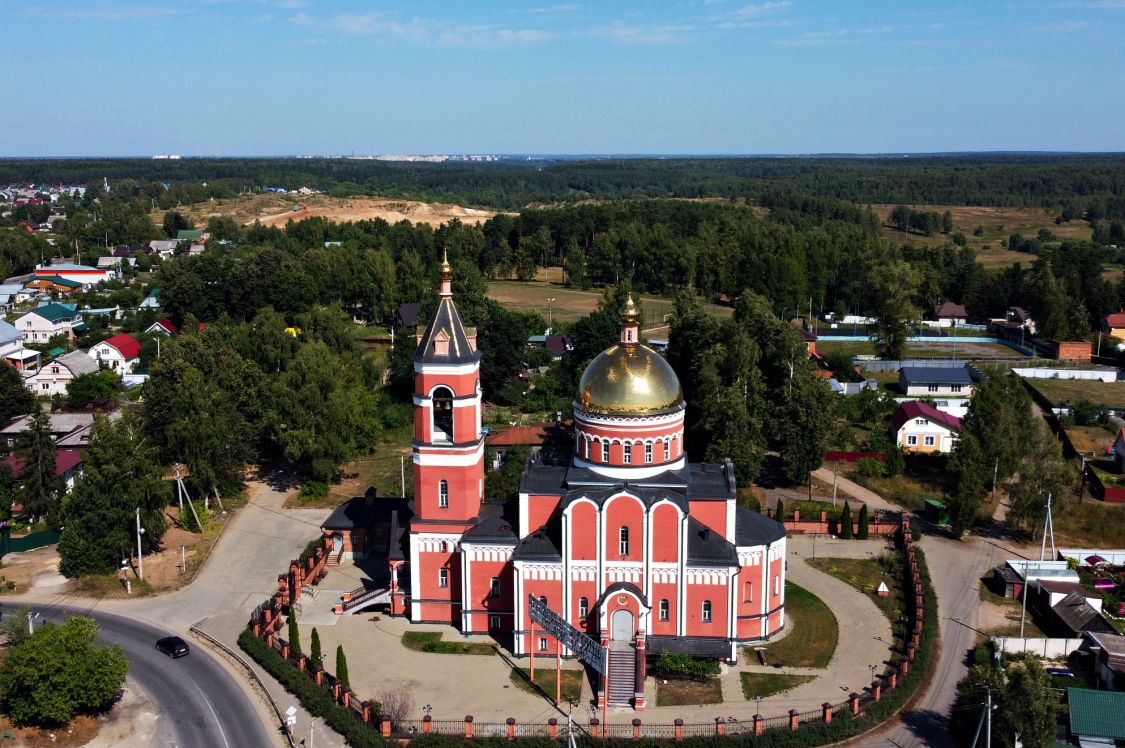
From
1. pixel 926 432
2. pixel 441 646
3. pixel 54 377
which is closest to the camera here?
pixel 441 646

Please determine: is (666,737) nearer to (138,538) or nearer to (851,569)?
(851,569)

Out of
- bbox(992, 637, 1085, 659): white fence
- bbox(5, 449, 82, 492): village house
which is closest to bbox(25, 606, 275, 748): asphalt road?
bbox(5, 449, 82, 492): village house

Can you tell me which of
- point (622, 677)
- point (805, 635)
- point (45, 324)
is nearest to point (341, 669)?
point (622, 677)

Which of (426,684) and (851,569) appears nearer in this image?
(426,684)

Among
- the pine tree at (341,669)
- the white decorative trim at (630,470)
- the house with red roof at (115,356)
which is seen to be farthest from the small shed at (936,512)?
the house with red roof at (115,356)

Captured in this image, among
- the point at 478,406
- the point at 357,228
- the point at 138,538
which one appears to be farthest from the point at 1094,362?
the point at 357,228

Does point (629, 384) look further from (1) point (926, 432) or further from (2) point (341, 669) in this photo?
(1) point (926, 432)
